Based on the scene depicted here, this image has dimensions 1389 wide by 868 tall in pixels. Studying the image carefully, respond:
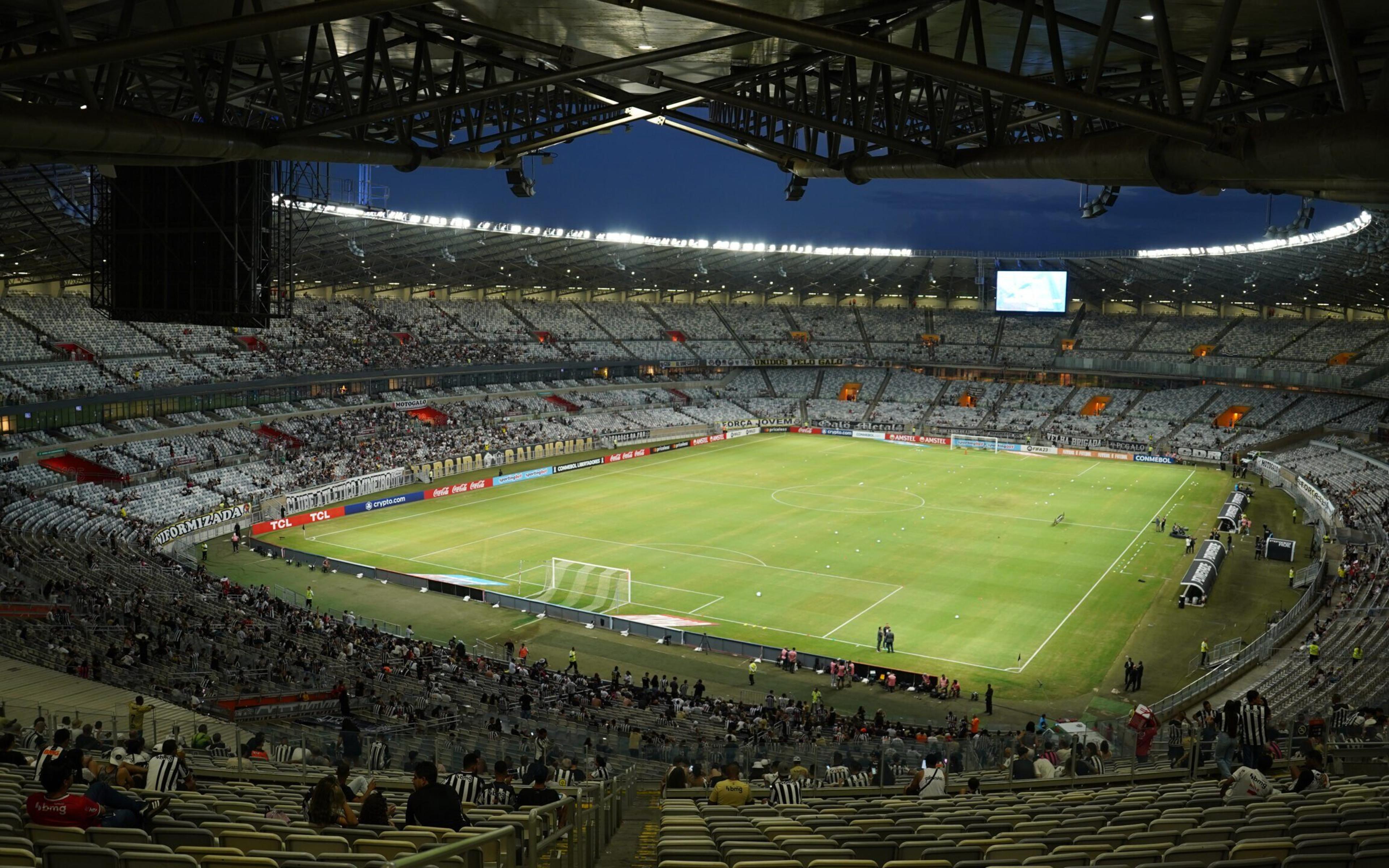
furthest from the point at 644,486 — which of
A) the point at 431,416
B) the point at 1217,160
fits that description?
the point at 1217,160

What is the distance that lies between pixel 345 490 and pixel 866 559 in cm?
2768

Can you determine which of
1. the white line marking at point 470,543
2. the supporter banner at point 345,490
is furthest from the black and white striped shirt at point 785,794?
the supporter banner at point 345,490

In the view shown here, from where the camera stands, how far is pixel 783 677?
32.1 m

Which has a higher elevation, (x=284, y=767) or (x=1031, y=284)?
(x=1031, y=284)

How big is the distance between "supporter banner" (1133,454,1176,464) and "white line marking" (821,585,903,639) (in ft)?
141

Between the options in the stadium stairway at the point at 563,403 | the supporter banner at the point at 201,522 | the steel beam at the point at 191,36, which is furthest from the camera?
the stadium stairway at the point at 563,403

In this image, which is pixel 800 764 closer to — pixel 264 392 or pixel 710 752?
pixel 710 752

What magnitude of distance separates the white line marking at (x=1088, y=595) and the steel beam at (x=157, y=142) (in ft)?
83.9

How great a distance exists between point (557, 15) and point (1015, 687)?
24.9 meters

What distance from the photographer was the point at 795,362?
10388 cm

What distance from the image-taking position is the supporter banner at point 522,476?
63.0 meters

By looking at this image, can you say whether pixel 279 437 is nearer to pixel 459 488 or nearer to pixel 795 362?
pixel 459 488

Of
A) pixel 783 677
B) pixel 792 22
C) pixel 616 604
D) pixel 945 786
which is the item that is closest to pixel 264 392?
pixel 616 604

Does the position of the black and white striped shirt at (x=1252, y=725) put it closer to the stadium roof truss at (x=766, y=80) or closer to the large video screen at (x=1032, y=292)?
the stadium roof truss at (x=766, y=80)
